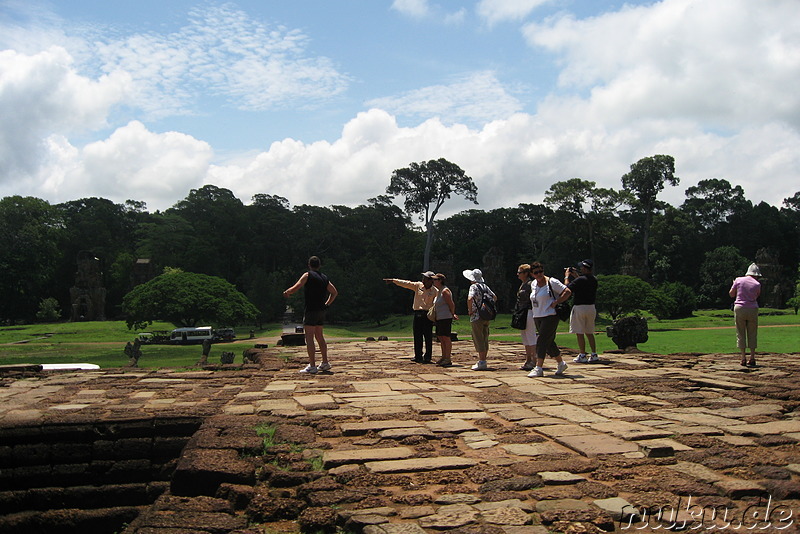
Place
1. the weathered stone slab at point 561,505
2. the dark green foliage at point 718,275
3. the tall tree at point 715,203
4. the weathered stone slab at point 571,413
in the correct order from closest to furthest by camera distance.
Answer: the weathered stone slab at point 561,505, the weathered stone slab at point 571,413, the dark green foliage at point 718,275, the tall tree at point 715,203

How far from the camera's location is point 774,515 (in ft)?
10.3

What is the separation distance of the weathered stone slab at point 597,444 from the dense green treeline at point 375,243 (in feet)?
113

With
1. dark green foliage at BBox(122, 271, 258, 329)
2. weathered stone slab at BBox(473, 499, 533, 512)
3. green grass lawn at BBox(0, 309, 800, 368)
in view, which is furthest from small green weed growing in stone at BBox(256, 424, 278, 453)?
dark green foliage at BBox(122, 271, 258, 329)

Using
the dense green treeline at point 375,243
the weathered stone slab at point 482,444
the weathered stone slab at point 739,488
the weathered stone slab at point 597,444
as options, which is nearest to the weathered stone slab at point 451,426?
the weathered stone slab at point 482,444

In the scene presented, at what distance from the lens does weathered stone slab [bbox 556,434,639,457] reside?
14.3 feet

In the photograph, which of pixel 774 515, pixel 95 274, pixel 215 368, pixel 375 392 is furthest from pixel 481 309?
pixel 95 274

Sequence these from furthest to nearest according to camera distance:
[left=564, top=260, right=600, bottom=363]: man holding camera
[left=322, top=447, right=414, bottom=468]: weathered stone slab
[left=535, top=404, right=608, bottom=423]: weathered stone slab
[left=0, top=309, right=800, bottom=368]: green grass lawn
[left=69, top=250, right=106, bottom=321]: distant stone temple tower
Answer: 1. [left=69, top=250, right=106, bottom=321]: distant stone temple tower
2. [left=0, top=309, right=800, bottom=368]: green grass lawn
3. [left=564, top=260, right=600, bottom=363]: man holding camera
4. [left=535, top=404, right=608, bottom=423]: weathered stone slab
5. [left=322, top=447, right=414, bottom=468]: weathered stone slab

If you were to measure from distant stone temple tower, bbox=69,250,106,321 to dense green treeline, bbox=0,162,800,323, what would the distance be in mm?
2549

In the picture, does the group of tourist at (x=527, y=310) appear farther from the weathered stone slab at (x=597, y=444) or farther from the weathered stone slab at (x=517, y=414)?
the weathered stone slab at (x=597, y=444)

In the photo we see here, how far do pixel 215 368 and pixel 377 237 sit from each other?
48066 mm

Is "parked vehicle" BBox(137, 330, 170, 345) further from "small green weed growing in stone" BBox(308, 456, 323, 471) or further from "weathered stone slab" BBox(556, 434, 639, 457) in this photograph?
"weathered stone slab" BBox(556, 434, 639, 457)

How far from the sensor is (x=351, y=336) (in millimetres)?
28516

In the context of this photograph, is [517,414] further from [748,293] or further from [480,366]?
[748,293]

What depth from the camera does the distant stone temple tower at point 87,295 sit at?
48938 mm
